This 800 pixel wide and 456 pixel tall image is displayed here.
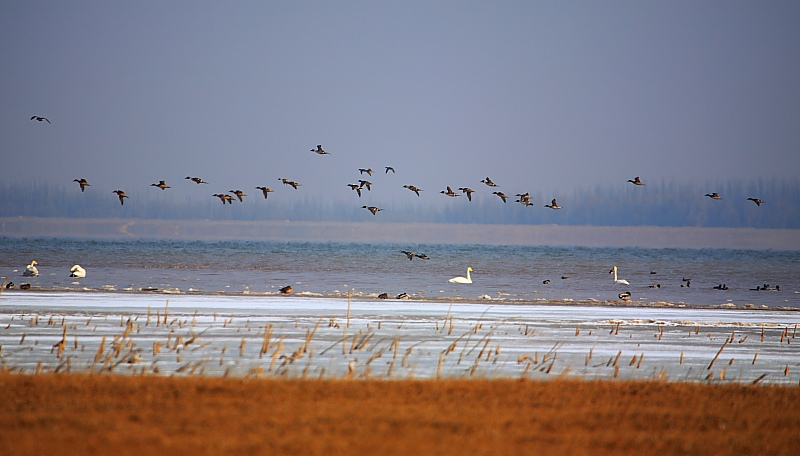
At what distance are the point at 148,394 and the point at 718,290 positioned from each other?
37074mm

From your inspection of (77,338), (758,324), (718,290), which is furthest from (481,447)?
(718,290)

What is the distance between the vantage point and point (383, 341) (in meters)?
16.4

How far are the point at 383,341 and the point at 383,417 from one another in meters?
7.19

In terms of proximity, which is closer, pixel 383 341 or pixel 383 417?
pixel 383 417

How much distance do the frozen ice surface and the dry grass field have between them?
1197mm

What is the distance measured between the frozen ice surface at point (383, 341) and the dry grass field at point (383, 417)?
1197 millimetres

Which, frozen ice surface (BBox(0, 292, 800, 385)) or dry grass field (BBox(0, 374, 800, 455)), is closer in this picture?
dry grass field (BBox(0, 374, 800, 455))

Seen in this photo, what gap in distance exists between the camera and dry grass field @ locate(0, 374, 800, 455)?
26.6 ft

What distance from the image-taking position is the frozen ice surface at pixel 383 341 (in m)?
12.9

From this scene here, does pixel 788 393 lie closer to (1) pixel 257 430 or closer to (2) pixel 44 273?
(1) pixel 257 430

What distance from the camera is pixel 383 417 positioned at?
30.3ft

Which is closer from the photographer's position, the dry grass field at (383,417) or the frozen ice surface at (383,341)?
the dry grass field at (383,417)

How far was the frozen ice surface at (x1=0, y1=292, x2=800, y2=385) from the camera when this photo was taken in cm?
1291

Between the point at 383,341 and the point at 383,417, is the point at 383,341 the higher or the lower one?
the lower one
